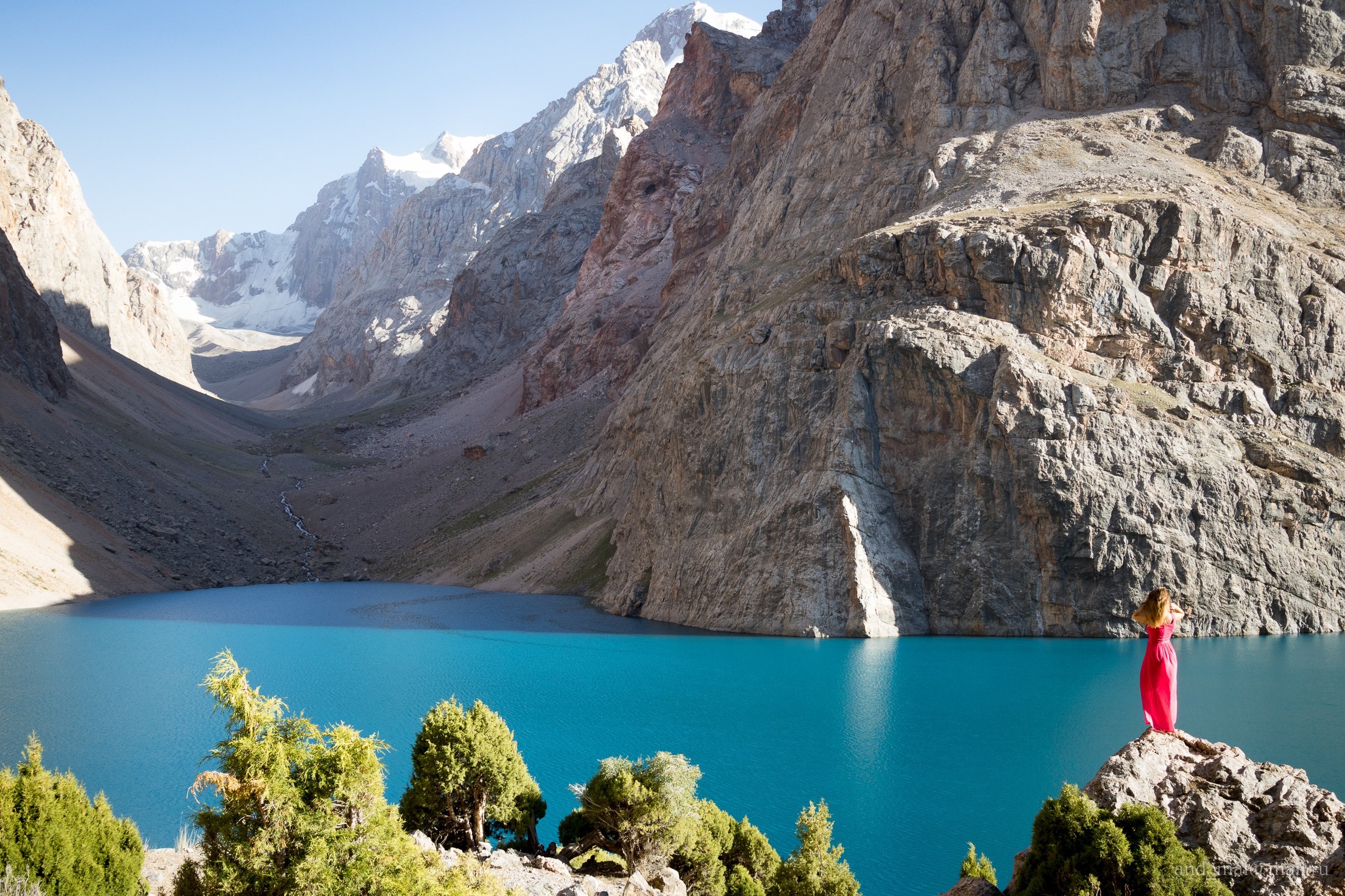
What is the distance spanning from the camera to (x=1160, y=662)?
39.7 ft

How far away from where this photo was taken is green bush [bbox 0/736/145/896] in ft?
43.4

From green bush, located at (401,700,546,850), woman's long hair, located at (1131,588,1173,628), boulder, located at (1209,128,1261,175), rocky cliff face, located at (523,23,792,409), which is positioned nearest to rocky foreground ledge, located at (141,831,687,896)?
green bush, located at (401,700,546,850)

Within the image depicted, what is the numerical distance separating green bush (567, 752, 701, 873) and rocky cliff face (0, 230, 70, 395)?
84670mm

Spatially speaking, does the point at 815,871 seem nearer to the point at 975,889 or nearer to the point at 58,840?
the point at 975,889

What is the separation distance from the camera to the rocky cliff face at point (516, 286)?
150 meters

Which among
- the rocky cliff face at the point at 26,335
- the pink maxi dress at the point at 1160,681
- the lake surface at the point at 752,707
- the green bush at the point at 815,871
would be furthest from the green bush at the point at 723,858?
the rocky cliff face at the point at 26,335

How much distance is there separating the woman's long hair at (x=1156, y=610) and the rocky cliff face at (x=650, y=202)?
97.1m

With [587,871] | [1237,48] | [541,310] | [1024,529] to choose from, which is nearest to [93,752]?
[587,871]

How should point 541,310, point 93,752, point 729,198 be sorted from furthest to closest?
point 541,310
point 729,198
point 93,752

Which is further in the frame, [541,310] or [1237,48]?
[541,310]

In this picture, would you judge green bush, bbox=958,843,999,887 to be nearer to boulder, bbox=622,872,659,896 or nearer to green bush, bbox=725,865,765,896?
green bush, bbox=725,865,765,896

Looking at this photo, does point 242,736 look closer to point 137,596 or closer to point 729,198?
point 137,596

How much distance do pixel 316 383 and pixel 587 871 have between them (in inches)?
7610

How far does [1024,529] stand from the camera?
46656 millimetres
